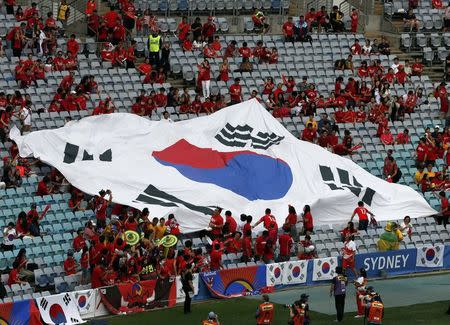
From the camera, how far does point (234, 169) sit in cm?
4269

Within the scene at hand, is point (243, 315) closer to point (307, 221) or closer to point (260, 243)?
point (260, 243)

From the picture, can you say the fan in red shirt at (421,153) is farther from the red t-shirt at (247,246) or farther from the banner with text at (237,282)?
the banner with text at (237,282)

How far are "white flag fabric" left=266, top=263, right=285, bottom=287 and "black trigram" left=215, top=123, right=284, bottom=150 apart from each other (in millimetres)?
5197

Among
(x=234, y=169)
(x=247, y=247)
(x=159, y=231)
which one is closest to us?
(x=159, y=231)

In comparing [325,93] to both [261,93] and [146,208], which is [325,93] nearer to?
[261,93]

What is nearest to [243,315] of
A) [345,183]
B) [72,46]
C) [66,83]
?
[345,183]

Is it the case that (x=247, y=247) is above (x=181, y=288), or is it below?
above

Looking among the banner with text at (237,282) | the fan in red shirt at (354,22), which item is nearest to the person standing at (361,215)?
the banner with text at (237,282)

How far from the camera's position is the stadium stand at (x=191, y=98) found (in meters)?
39.1

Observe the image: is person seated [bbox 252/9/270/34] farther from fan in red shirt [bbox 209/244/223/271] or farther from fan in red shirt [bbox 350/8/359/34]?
fan in red shirt [bbox 209/244/223/271]

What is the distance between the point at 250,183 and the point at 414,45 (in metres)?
11.6

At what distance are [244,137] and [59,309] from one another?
10.1m

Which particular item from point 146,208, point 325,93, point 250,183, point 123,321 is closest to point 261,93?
point 325,93

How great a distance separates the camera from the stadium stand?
39.1m
